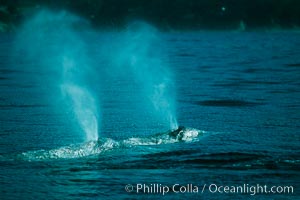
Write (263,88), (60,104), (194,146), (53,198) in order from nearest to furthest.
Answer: (53,198), (194,146), (60,104), (263,88)

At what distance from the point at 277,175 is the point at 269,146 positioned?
4.45 meters

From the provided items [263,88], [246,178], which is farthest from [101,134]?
[263,88]

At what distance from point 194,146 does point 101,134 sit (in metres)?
4.90

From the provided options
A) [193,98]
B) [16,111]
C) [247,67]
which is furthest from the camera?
[247,67]

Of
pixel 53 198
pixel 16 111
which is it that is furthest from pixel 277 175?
pixel 16 111

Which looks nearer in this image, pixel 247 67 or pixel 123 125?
pixel 123 125

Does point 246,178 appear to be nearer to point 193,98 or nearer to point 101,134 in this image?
point 101,134

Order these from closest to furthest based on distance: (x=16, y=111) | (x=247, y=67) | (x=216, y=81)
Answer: (x=16, y=111)
(x=216, y=81)
(x=247, y=67)

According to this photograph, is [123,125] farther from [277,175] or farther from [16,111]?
[277,175]

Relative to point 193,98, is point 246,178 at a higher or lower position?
lower

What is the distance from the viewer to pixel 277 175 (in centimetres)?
1875

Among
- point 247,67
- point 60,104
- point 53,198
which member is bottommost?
point 53,198

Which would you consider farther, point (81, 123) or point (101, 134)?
point (81, 123)

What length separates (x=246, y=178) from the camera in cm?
1841
